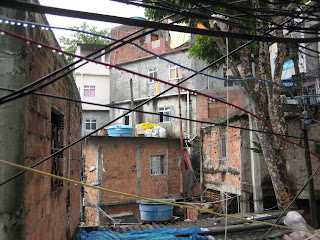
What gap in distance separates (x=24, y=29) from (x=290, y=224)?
6153mm

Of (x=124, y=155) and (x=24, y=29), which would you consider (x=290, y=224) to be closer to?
(x=24, y=29)

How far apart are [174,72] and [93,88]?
9068 mm

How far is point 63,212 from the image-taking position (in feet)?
16.4

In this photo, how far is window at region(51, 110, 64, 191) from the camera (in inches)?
177

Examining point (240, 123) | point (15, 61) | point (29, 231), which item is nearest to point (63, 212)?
point (29, 231)

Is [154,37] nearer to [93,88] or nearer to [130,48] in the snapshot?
[130,48]

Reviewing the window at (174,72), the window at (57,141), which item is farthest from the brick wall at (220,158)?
the window at (174,72)

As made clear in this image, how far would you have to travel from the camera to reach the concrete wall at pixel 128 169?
52.5 ft

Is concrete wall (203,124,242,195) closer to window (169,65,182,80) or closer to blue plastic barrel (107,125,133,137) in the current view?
blue plastic barrel (107,125,133,137)

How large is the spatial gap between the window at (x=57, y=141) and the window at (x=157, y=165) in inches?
526

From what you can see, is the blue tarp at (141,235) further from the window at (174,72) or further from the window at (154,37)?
the window at (154,37)

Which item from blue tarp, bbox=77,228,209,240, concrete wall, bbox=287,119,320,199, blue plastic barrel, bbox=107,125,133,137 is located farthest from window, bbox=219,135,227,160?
blue tarp, bbox=77,228,209,240

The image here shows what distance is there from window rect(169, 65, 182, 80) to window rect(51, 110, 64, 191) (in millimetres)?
19666

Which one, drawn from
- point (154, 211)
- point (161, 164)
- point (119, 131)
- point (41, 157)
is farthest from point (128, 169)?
point (41, 157)
